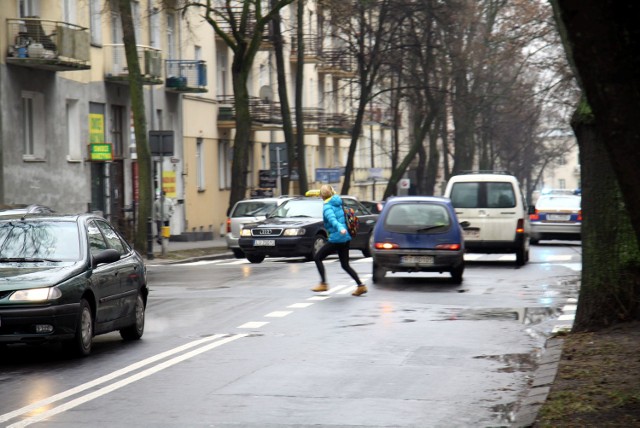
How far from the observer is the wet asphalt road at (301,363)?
945 cm

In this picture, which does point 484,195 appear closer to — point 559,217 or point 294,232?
point 294,232

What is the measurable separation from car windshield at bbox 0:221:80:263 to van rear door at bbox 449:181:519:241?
697 inches

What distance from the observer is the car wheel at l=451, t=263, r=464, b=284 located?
23.8m

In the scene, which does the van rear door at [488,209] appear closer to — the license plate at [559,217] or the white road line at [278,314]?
the license plate at [559,217]

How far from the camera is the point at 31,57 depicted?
35.3 m

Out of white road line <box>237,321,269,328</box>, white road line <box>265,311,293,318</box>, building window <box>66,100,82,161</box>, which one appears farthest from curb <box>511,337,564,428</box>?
building window <box>66,100,82,161</box>

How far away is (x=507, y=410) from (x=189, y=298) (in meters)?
11.6

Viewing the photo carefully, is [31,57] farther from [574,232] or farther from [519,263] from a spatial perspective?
[574,232]

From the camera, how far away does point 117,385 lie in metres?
10.9

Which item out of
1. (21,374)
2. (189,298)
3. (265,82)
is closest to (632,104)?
(21,374)

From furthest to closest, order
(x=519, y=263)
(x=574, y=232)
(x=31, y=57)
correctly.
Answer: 1. (x=574, y=232)
2. (x=31, y=57)
3. (x=519, y=263)

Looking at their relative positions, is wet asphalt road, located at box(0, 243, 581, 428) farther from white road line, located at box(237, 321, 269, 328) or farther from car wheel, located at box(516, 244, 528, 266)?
car wheel, located at box(516, 244, 528, 266)

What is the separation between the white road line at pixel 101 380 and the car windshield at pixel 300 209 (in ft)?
57.2

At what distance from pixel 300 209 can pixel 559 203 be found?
12084 mm
